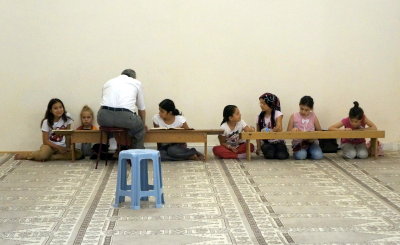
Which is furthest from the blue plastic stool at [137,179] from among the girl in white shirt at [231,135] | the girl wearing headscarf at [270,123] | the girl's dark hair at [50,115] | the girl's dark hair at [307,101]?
the girl's dark hair at [307,101]

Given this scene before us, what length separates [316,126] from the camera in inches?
313

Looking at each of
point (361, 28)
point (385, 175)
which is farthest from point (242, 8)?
point (385, 175)

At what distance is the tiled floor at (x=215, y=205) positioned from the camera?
4.37 m

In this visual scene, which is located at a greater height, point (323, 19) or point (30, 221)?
point (323, 19)

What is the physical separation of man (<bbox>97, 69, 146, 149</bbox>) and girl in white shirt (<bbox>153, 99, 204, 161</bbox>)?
41 cm

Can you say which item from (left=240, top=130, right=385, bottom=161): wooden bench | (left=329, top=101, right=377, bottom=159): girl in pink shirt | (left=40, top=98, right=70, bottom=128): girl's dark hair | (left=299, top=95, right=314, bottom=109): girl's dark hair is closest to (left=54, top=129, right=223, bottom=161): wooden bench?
(left=40, top=98, right=70, bottom=128): girl's dark hair

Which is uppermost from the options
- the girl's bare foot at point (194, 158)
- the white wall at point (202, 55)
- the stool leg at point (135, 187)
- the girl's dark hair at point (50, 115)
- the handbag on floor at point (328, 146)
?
the white wall at point (202, 55)

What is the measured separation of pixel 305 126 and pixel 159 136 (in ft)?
6.25

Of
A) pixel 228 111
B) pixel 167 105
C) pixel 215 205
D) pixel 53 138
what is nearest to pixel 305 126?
pixel 228 111

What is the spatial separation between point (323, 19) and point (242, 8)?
1.08m

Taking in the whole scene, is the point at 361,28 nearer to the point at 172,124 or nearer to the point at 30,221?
the point at 172,124

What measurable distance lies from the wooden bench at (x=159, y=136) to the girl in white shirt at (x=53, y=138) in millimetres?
287

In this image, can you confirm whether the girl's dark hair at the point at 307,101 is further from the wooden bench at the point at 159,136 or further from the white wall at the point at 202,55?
the wooden bench at the point at 159,136

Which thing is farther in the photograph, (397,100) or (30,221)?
(397,100)
